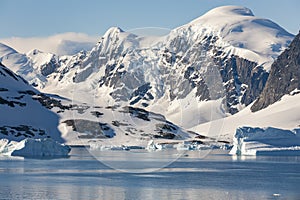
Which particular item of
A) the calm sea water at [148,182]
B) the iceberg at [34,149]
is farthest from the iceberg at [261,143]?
the calm sea water at [148,182]

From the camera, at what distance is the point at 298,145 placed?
15962 centimetres

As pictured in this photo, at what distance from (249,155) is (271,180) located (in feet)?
223

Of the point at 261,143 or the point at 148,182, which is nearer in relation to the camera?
the point at 148,182

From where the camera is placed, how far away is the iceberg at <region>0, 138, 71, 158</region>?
135750mm

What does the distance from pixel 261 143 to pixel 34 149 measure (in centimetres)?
5645

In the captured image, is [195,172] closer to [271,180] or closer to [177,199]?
[271,180]

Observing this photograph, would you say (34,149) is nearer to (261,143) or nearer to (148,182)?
(261,143)

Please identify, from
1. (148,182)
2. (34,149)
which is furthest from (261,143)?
(148,182)

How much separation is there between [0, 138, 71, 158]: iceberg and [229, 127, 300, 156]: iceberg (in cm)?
4335

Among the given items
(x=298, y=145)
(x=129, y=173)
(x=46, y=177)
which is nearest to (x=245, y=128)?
(x=298, y=145)

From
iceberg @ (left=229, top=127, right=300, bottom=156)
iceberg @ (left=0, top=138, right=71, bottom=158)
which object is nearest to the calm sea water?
iceberg @ (left=0, top=138, right=71, bottom=158)

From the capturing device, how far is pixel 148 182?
7681cm

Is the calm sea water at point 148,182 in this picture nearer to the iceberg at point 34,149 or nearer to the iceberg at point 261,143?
the iceberg at point 34,149

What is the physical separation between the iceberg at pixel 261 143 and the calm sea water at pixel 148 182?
4532 centimetres
